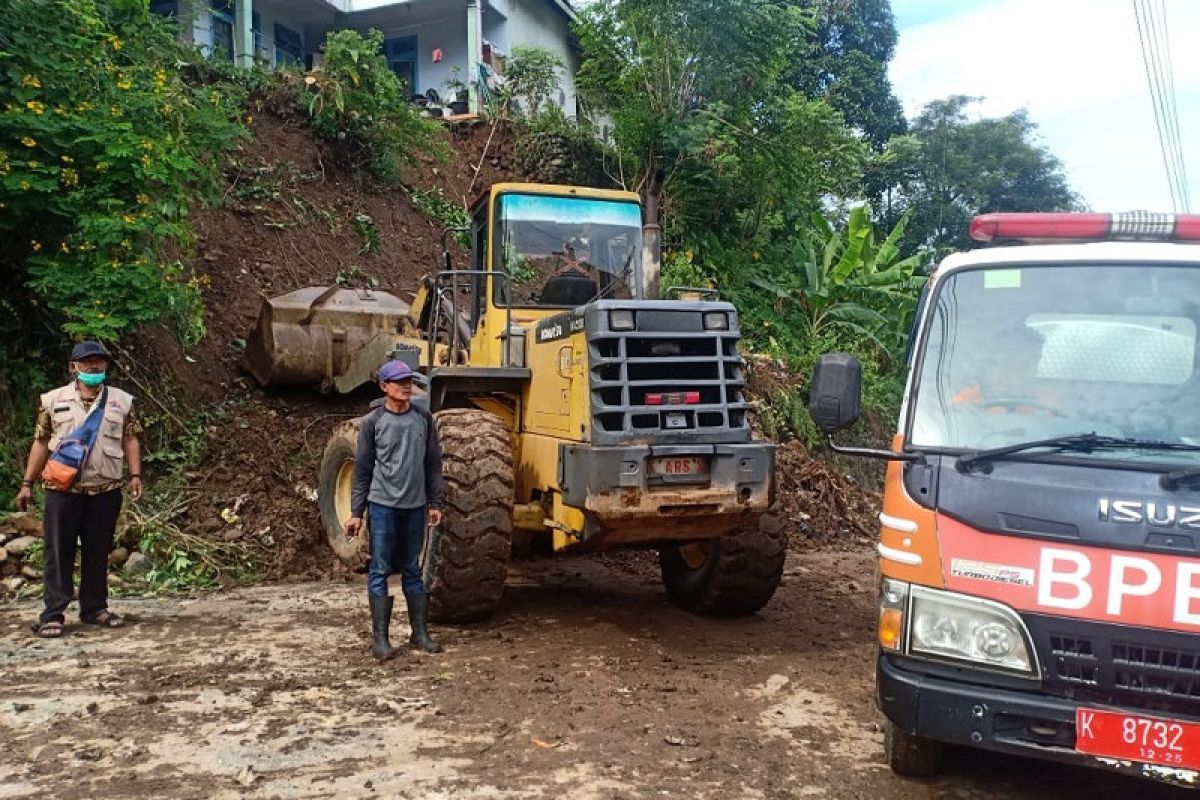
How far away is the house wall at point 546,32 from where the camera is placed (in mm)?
20781

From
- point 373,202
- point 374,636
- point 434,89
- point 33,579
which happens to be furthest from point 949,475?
point 434,89

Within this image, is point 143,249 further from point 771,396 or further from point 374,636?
point 771,396

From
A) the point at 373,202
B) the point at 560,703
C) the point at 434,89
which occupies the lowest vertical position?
the point at 560,703

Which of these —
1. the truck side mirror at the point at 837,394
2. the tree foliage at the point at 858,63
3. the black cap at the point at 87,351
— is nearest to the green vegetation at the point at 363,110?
the black cap at the point at 87,351

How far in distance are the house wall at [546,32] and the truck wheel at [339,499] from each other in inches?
515

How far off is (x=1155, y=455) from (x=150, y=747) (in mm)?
4212

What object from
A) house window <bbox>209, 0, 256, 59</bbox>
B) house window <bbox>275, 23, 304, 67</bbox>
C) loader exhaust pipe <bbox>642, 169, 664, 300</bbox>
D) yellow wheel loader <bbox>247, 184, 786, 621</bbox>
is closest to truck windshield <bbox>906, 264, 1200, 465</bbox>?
yellow wheel loader <bbox>247, 184, 786, 621</bbox>

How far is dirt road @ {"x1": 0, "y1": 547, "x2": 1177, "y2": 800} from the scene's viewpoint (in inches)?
156

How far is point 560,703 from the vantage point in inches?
192

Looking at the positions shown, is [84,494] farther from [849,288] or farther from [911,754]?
[849,288]

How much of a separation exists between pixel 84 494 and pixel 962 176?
27146mm

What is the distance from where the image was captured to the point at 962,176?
2845cm

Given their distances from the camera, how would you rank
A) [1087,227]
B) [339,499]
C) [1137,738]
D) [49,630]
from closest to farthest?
[1137,738], [1087,227], [49,630], [339,499]

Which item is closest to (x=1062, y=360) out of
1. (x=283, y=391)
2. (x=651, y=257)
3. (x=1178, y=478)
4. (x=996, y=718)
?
(x=1178, y=478)
